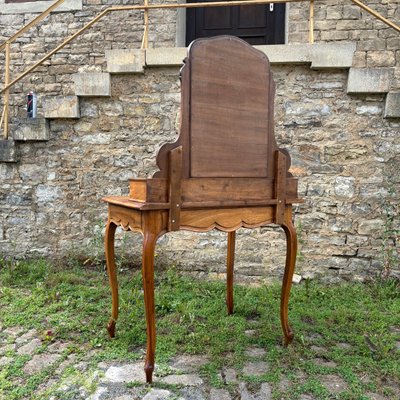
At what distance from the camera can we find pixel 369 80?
12.1 feet

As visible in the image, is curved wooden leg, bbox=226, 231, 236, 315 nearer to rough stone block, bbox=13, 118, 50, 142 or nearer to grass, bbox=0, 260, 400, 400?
grass, bbox=0, 260, 400, 400

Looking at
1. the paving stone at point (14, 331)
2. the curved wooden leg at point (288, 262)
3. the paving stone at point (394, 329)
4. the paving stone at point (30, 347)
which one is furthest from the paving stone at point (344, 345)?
the paving stone at point (14, 331)

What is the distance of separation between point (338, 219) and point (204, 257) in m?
1.41

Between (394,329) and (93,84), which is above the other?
(93,84)

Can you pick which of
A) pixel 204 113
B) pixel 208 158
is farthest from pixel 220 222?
pixel 204 113

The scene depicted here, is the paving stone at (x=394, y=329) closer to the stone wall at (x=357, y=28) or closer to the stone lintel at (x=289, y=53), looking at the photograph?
the stone lintel at (x=289, y=53)

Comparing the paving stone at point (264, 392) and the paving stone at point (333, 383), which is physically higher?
the paving stone at point (264, 392)

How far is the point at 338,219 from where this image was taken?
3924 millimetres

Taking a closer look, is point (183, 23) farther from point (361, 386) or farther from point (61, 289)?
point (361, 386)

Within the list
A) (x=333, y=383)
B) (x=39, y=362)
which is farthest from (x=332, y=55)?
(x=39, y=362)

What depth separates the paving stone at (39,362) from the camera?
224 cm

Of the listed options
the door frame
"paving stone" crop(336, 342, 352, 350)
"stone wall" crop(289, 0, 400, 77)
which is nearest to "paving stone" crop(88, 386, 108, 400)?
"paving stone" crop(336, 342, 352, 350)

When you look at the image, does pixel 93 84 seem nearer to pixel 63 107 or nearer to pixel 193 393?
pixel 63 107

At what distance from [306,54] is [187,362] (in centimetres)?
298
